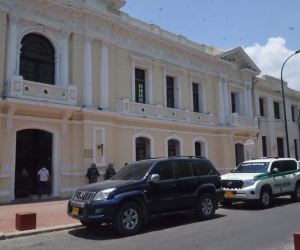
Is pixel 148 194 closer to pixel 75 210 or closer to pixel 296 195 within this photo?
pixel 75 210

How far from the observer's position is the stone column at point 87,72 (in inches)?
674

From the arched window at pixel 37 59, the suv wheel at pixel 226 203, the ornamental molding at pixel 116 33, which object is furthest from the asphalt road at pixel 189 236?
the ornamental molding at pixel 116 33

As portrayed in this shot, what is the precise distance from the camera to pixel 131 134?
19234 millimetres

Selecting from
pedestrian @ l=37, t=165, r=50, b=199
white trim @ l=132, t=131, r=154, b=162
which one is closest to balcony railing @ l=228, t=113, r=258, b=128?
white trim @ l=132, t=131, r=154, b=162

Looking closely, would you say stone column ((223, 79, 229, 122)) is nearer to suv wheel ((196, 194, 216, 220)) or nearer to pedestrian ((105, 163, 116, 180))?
pedestrian ((105, 163, 116, 180))

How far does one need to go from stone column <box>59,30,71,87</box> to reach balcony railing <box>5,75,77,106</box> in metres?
0.77

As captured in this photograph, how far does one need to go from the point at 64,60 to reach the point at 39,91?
2551 mm

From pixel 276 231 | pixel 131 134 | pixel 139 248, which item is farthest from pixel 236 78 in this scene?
pixel 139 248

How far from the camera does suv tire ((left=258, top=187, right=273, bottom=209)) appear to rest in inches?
478

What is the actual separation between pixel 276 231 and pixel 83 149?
423 inches

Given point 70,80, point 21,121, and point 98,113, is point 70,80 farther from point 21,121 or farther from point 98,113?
point 21,121

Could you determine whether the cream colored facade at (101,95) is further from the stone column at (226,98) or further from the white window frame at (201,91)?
the stone column at (226,98)

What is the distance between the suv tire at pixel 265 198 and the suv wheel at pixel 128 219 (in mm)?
5773

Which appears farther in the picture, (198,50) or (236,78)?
(236,78)
